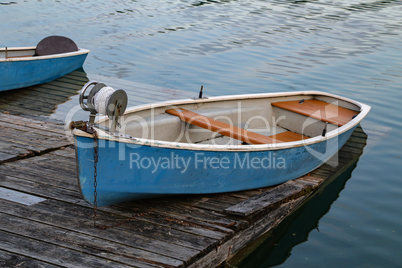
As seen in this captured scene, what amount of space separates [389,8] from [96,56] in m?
15.1

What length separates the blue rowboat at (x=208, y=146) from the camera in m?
5.02

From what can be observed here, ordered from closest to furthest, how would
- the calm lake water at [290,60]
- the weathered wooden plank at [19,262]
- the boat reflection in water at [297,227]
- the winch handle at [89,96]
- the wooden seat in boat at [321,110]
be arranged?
the weathered wooden plank at [19,262], the winch handle at [89,96], the boat reflection in water at [297,227], the calm lake water at [290,60], the wooden seat in boat at [321,110]

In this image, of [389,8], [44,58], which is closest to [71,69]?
[44,58]

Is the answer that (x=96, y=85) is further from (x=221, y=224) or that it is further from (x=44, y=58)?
(x=44, y=58)

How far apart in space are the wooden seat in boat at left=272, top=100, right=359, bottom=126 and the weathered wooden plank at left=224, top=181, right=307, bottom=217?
178 centimetres

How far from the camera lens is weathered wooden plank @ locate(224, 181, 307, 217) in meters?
5.46

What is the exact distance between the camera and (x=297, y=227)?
6562 millimetres

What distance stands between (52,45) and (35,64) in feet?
4.33

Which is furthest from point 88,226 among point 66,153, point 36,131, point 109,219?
point 36,131

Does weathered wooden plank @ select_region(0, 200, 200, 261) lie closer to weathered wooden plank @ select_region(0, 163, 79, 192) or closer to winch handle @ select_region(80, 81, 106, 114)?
weathered wooden plank @ select_region(0, 163, 79, 192)

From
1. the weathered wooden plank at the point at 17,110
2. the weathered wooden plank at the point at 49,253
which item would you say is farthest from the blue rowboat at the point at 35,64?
the weathered wooden plank at the point at 49,253

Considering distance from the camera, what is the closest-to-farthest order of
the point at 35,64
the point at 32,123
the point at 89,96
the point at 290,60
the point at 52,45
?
the point at 89,96 → the point at 32,123 → the point at 35,64 → the point at 52,45 → the point at 290,60

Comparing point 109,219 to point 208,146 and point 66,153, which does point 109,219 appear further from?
point 66,153

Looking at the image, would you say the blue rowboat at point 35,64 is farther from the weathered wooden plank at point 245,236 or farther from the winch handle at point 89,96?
the weathered wooden plank at point 245,236
